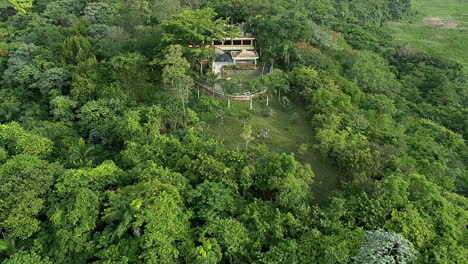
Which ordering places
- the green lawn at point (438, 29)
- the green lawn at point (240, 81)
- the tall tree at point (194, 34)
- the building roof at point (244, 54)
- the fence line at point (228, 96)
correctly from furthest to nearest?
the green lawn at point (438, 29) < the building roof at point (244, 54) < the tall tree at point (194, 34) < the green lawn at point (240, 81) < the fence line at point (228, 96)

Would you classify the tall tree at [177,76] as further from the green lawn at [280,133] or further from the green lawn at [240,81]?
the green lawn at [240,81]

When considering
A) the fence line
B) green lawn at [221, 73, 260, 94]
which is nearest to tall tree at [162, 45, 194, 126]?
the fence line

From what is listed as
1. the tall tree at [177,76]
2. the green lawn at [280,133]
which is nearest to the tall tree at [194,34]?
the tall tree at [177,76]

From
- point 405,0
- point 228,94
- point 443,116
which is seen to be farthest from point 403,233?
point 405,0

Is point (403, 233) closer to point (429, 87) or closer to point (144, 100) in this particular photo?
point (144, 100)

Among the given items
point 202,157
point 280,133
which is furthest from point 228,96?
point 202,157

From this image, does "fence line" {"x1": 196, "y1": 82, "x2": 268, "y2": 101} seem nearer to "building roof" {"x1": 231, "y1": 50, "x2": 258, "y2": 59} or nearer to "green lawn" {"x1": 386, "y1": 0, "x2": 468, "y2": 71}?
"building roof" {"x1": 231, "y1": 50, "x2": 258, "y2": 59}
